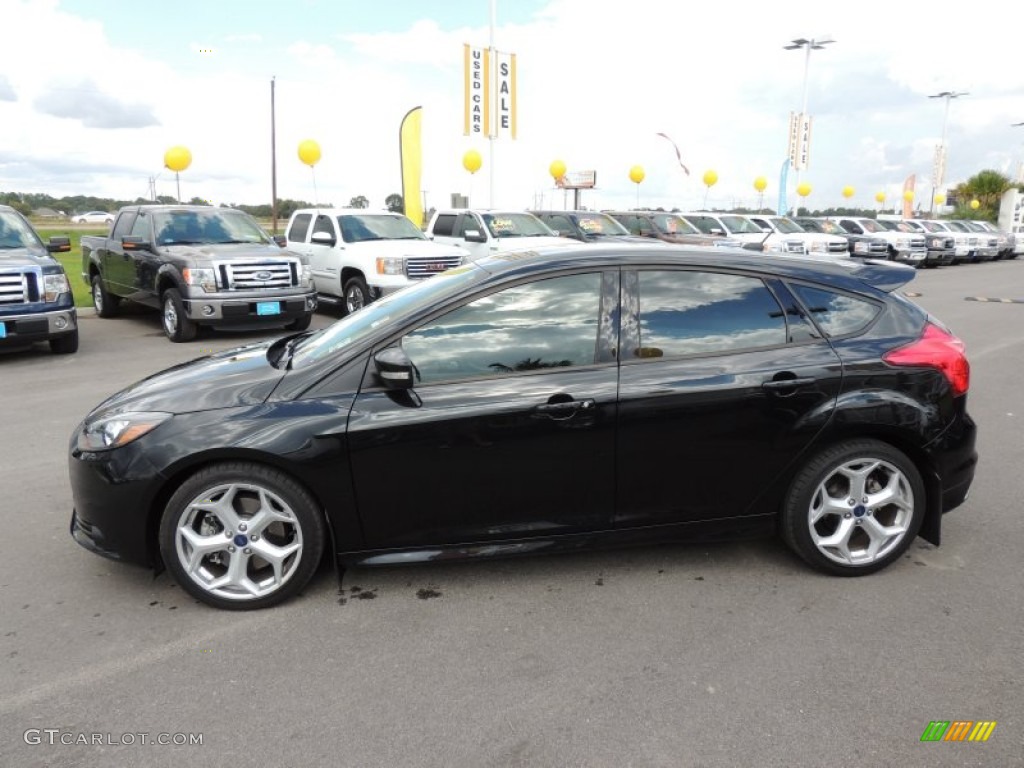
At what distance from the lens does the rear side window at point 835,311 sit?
12.0ft

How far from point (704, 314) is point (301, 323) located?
29.2 ft

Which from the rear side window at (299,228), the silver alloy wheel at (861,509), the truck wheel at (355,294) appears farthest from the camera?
the rear side window at (299,228)

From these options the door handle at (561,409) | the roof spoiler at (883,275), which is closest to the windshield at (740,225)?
the roof spoiler at (883,275)

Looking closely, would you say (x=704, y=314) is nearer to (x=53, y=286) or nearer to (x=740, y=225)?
(x=53, y=286)

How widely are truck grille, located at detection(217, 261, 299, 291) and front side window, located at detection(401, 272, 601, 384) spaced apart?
7727 millimetres

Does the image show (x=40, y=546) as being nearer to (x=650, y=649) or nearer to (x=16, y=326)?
(x=650, y=649)

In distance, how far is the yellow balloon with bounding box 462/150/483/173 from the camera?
3044cm

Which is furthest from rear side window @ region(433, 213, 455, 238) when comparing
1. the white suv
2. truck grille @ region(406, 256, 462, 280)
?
truck grille @ region(406, 256, 462, 280)

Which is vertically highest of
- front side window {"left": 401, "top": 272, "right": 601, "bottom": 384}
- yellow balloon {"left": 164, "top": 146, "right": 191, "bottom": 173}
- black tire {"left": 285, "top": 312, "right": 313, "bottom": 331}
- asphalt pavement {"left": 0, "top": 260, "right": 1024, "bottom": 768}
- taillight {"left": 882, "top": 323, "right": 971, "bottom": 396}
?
yellow balloon {"left": 164, "top": 146, "right": 191, "bottom": 173}

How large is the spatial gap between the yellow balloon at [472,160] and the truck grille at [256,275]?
20903 mm

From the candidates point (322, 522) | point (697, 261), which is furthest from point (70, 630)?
point (697, 261)

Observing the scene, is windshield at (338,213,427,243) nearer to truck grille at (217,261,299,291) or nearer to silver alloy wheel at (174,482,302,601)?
truck grille at (217,261,299,291)

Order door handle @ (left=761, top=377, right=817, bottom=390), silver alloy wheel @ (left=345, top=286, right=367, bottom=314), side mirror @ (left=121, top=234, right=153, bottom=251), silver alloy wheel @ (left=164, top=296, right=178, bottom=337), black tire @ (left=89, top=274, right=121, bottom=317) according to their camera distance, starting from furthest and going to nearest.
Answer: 1. black tire @ (left=89, top=274, right=121, bottom=317)
2. silver alloy wheel @ (left=345, top=286, right=367, bottom=314)
3. side mirror @ (left=121, top=234, right=153, bottom=251)
4. silver alloy wheel @ (left=164, top=296, right=178, bottom=337)
5. door handle @ (left=761, top=377, right=817, bottom=390)

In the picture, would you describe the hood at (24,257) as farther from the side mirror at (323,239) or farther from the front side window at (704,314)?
the front side window at (704,314)
